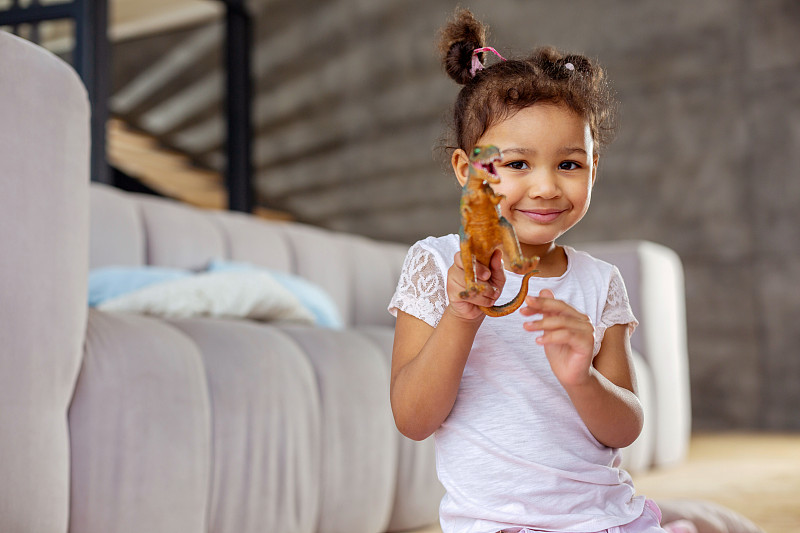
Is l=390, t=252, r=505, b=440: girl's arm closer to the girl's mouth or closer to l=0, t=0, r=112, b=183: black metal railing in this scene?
the girl's mouth

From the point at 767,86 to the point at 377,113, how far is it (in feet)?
6.84

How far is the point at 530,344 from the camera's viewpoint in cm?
88

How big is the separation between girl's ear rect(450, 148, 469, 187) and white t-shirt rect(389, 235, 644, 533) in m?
0.08

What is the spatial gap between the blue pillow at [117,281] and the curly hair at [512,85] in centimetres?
84

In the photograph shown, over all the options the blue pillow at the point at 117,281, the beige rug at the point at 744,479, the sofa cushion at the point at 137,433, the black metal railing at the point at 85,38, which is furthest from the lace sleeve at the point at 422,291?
Answer: the black metal railing at the point at 85,38

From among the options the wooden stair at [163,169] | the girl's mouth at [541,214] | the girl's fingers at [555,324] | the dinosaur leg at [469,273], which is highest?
the wooden stair at [163,169]

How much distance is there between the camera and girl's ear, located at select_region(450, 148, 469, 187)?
0.89m

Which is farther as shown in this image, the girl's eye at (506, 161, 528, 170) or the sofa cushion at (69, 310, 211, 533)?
the sofa cushion at (69, 310, 211, 533)

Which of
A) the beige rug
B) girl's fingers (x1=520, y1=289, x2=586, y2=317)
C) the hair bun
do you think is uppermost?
the hair bun

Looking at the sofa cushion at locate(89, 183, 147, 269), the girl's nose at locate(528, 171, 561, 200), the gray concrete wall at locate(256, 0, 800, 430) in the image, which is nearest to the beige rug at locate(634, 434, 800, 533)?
the gray concrete wall at locate(256, 0, 800, 430)

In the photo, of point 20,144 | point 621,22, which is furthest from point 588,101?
point 621,22

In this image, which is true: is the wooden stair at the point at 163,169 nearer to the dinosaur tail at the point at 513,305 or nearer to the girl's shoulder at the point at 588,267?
the girl's shoulder at the point at 588,267

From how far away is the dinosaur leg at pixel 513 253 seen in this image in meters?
0.65

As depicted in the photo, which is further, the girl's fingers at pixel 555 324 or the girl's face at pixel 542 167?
the girl's face at pixel 542 167
